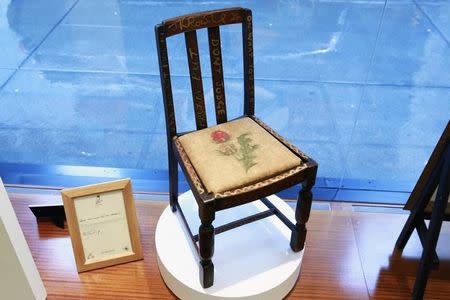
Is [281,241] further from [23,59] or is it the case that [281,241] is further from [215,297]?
[23,59]

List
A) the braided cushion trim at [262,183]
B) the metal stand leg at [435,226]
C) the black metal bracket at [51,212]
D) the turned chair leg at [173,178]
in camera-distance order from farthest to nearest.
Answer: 1. the black metal bracket at [51,212]
2. the turned chair leg at [173,178]
3. the metal stand leg at [435,226]
4. the braided cushion trim at [262,183]

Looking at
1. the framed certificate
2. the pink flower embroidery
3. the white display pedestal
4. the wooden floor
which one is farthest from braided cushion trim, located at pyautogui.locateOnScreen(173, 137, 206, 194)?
the wooden floor

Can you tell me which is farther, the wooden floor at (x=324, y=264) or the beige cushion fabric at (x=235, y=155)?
the wooden floor at (x=324, y=264)

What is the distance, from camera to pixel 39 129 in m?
2.04

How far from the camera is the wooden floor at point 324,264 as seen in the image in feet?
4.38

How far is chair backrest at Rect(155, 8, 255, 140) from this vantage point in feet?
3.66

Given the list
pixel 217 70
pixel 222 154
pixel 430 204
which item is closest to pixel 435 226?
pixel 430 204

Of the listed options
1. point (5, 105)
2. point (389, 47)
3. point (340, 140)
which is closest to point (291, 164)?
point (340, 140)

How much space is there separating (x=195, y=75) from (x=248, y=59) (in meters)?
0.18

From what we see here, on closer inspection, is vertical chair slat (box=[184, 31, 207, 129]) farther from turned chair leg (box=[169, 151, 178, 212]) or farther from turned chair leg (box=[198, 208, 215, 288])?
turned chair leg (box=[198, 208, 215, 288])

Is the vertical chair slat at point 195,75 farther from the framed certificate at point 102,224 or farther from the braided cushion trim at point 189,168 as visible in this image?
the framed certificate at point 102,224

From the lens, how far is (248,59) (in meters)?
1.25

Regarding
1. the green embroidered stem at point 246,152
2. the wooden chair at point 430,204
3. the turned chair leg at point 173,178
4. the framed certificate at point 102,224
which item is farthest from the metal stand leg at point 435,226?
the framed certificate at point 102,224

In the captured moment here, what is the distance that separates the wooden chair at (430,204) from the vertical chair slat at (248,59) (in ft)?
2.01
